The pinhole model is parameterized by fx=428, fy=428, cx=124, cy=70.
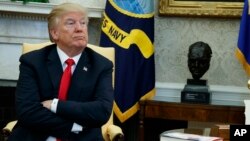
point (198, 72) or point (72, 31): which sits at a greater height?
point (72, 31)

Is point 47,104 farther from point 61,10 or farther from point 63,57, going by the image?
point 61,10

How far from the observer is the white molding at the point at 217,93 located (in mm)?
3719

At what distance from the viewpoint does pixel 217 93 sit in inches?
148

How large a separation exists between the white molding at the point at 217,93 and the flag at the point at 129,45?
31cm

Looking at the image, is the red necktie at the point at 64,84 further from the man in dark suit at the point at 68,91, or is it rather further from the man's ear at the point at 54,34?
the man's ear at the point at 54,34

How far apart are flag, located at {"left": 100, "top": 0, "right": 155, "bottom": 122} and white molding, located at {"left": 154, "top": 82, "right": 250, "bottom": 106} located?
311 mm

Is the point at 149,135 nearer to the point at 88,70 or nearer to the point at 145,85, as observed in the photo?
the point at 145,85

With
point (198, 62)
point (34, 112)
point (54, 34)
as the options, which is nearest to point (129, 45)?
point (198, 62)

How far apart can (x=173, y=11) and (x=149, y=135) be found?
117cm

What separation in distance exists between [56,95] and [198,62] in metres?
1.62

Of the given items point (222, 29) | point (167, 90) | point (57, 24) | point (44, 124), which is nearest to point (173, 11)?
point (222, 29)

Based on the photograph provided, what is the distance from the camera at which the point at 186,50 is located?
3.86m

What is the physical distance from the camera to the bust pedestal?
3447mm

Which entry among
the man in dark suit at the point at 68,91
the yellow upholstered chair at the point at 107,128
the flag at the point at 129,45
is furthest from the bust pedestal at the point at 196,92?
the man in dark suit at the point at 68,91
